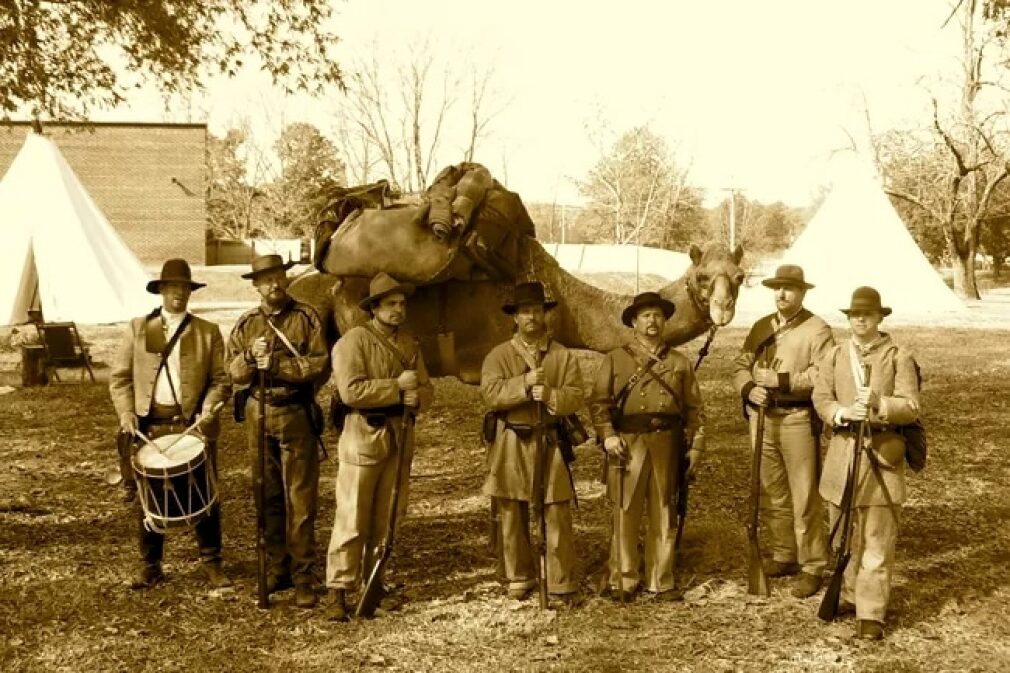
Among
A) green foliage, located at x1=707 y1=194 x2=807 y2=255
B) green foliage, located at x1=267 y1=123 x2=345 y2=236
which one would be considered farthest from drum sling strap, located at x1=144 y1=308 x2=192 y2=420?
green foliage, located at x1=707 y1=194 x2=807 y2=255

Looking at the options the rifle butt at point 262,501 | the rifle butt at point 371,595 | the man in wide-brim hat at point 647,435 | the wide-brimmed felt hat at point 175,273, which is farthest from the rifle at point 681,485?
the wide-brimmed felt hat at point 175,273

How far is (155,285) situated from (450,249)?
2053 millimetres

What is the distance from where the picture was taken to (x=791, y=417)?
633 centimetres

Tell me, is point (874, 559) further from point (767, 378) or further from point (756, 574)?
point (767, 378)

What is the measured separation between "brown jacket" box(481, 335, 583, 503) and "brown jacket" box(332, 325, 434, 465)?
0.43 meters

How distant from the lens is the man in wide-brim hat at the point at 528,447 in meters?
5.90

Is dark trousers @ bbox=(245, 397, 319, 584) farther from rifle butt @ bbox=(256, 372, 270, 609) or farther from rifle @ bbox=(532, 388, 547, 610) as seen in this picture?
rifle @ bbox=(532, 388, 547, 610)

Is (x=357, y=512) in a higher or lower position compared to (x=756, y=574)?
higher

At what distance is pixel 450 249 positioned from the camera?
702 centimetres

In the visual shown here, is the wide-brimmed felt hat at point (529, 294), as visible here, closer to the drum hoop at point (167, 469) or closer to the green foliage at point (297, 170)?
the drum hoop at point (167, 469)

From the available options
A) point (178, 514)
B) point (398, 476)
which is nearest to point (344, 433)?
point (398, 476)

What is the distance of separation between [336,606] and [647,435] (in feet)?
7.08

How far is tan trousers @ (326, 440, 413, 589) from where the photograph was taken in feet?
18.9

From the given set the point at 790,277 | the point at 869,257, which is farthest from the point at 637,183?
the point at 790,277
